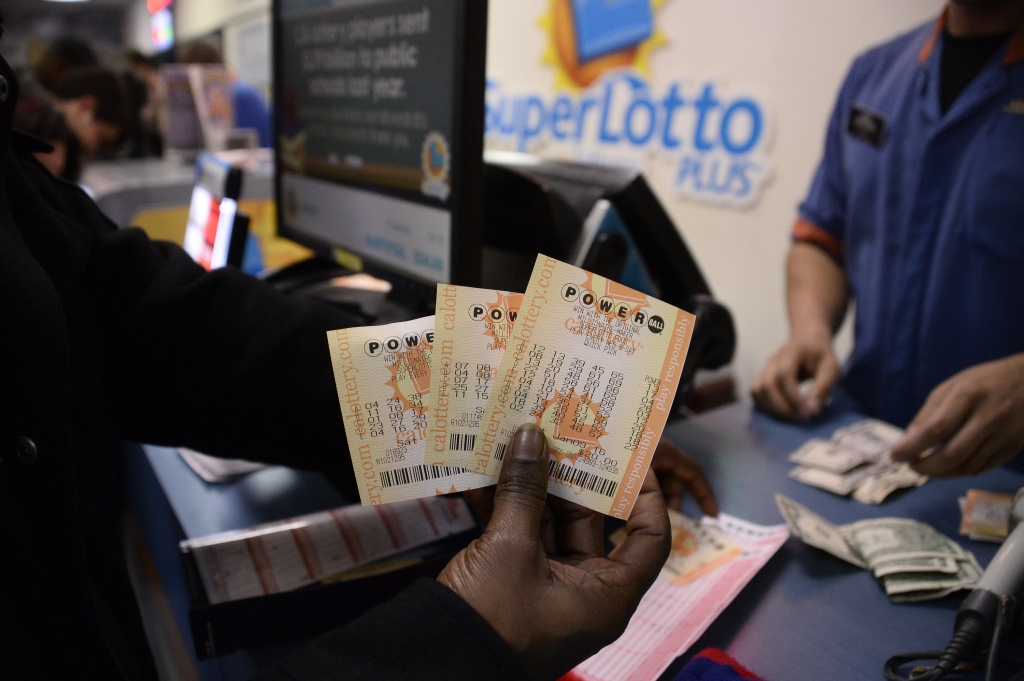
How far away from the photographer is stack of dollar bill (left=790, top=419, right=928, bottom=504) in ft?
2.91

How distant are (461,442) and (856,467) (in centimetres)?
71

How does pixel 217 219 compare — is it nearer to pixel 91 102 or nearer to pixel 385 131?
pixel 385 131

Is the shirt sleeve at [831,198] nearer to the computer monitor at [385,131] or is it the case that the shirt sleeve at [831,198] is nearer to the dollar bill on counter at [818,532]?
the dollar bill on counter at [818,532]

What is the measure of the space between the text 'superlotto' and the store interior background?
4.57 ft

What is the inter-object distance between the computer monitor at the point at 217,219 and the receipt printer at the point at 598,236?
1.40 feet

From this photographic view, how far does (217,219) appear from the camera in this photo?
1.20 m

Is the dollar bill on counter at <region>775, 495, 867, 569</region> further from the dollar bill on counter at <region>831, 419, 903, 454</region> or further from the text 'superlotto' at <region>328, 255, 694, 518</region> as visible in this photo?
the text 'superlotto' at <region>328, 255, 694, 518</region>

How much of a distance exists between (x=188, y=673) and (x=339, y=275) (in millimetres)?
725

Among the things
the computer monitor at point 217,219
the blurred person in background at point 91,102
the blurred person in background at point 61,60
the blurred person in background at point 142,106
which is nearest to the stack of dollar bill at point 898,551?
the computer monitor at point 217,219

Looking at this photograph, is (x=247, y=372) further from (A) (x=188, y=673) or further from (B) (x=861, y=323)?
(B) (x=861, y=323)

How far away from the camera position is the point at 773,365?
1.16 meters

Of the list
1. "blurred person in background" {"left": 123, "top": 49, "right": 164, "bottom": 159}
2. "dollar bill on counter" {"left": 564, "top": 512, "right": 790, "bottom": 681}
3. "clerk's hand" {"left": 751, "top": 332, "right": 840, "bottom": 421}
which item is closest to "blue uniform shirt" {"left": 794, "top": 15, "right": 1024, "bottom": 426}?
"clerk's hand" {"left": 751, "top": 332, "right": 840, "bottom": 421}

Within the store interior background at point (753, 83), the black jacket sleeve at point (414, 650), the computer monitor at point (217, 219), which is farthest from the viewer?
the store interior background at point (753, 83)

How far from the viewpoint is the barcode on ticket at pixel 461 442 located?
1.63ft
